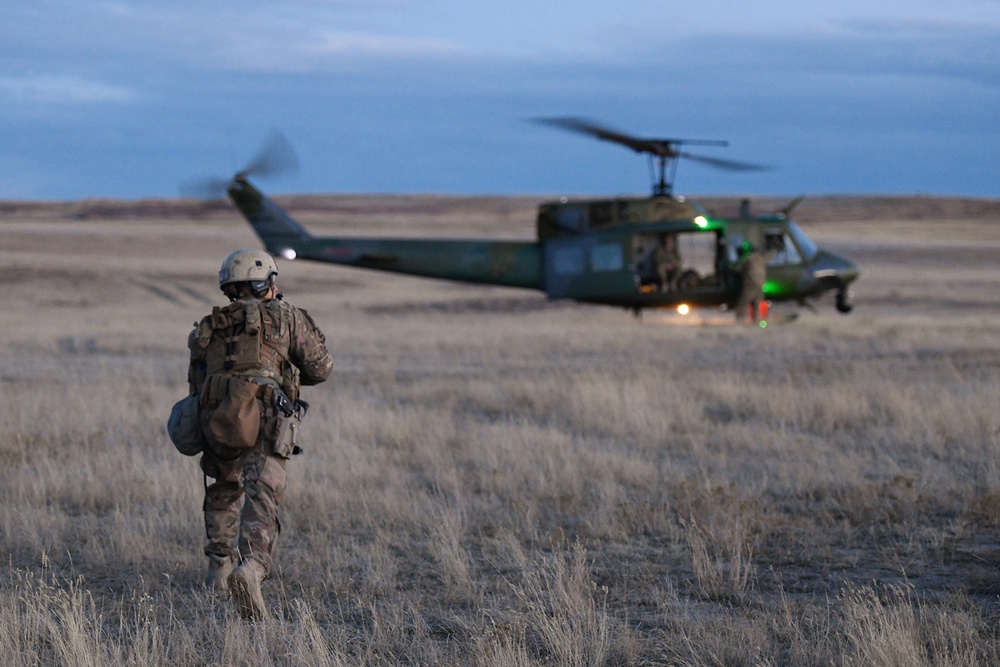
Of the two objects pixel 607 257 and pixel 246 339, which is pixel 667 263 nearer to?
pixel 607 257

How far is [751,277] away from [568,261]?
2836 millimetres

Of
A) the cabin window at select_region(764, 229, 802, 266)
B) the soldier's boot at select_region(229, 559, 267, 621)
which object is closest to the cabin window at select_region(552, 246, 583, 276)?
the cabin window at select_region(764, 229, 802, 266)

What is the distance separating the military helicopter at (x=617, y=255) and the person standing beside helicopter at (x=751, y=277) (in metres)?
0.10

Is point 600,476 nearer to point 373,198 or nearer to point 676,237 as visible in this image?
point 676,237

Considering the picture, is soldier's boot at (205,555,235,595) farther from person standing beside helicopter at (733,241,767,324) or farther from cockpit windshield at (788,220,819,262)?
cockpit windshield at (788,220,819,262)

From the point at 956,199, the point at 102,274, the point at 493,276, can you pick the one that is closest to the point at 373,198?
the point at 956,199

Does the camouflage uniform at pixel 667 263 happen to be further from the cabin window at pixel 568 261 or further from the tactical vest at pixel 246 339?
the tactical vest at pixel 246 339

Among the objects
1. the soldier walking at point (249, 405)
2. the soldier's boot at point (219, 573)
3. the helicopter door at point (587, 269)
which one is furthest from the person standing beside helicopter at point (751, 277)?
the soldier's boot at point (219, 573)

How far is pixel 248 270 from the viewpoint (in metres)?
5.29

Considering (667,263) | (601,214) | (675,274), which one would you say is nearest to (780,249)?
(675,274)

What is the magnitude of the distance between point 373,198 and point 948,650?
115 m

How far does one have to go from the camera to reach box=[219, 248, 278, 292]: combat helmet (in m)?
5.29

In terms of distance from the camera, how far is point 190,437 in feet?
17.2

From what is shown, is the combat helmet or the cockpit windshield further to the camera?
the cockpit windshield
